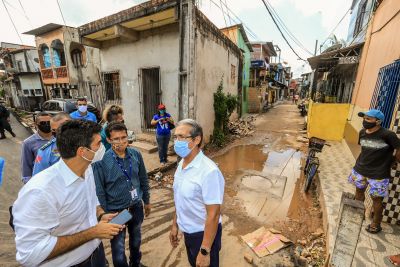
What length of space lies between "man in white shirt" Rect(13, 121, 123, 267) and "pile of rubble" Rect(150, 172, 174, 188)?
385cm

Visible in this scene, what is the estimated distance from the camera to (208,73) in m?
8.23

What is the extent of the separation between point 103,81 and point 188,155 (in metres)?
9.33

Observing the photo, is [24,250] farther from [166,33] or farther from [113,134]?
[166,33]

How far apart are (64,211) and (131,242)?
1435mm

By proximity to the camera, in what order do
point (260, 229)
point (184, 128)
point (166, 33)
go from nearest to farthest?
point (184, 128) < point (260, 229) < point (166, 33)

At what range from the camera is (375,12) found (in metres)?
7.07

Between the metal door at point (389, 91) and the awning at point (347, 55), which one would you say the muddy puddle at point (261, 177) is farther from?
the awning at point (347, 55)

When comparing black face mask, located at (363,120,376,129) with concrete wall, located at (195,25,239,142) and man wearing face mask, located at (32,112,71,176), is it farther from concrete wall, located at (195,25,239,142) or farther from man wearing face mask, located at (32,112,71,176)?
concrete wall, located at (195,25,239,142)

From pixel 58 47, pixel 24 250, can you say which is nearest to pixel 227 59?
pixel 24 250

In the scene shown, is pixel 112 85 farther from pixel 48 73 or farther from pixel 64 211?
pixel 48 73

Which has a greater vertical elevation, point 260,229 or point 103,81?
point 103,81

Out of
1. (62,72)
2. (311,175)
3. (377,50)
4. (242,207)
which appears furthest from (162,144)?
(62,72)

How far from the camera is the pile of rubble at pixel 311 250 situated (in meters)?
3.02

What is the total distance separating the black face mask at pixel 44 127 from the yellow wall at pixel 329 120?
9788 millimetres
